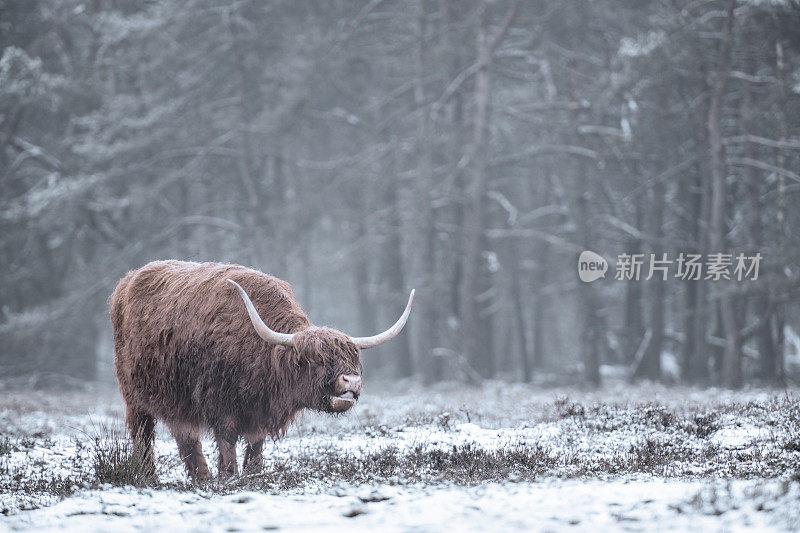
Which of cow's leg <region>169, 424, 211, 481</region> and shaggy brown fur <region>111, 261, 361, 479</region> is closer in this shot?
shaggy brown fur <region>111, 261, 361, 479</region>

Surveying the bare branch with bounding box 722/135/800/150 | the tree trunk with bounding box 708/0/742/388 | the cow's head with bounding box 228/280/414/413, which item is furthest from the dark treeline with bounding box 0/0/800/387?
the cow's head with bounding box 228/280/414/413

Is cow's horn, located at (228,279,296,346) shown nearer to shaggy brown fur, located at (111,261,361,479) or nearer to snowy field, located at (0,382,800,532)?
shaggy brown fur, located at (111,261,361,479)

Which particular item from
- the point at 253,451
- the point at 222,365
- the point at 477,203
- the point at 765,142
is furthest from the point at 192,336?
the point at 477,203

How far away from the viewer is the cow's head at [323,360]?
6.95 m

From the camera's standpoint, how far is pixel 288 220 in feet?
84.2

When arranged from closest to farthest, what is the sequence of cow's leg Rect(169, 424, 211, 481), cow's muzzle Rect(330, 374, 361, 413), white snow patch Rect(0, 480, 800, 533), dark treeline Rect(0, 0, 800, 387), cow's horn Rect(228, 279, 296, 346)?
1. white snow patch Rect(0, 480, 800, 533)
2. cow's muzzle Rect(330, 374, 361, 413)
3. cow's horn Rect(228, 279, 296, 346)
4. cow's leg Rect(169, 424, 211, 481)
5. dark treeline Rect(0, 0, 800, 387)

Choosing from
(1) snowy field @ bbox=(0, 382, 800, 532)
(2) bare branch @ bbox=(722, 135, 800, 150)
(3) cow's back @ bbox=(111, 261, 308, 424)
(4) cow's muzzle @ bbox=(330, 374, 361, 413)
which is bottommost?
(1) snowy field @ bbox=(0, 382, 800, 532)

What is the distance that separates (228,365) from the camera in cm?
725

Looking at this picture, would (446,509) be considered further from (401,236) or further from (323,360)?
(401,236)

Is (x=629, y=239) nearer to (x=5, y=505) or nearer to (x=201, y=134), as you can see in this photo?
(x=201, y=134)

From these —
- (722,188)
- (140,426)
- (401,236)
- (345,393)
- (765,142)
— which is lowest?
(140,426)

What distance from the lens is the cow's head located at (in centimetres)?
695

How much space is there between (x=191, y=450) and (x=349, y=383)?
1.76 meters

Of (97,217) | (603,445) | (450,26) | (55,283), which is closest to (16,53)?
(97,217)
